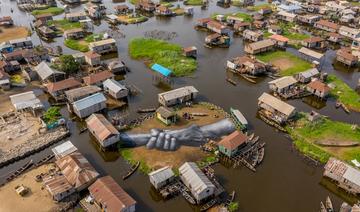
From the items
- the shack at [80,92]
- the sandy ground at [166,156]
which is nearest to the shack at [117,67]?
the shack at [80,92]

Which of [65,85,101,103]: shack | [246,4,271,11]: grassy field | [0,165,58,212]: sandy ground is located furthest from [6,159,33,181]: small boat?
[246,4,271,11]: grassy field

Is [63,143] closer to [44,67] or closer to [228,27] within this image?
[44,67]

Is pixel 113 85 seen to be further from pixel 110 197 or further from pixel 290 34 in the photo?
pixel 290 34

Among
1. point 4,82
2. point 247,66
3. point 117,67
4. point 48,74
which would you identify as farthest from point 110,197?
point 247,66

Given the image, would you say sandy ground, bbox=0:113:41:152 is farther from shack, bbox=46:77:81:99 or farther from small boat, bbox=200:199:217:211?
small boat, bbox=200:199:217:211

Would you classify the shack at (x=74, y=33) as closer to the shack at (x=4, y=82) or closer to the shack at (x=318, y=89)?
the shack at (x=4, y=82)

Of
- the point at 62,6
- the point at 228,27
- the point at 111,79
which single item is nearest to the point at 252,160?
the point at 111,79

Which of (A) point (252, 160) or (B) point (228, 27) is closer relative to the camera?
(A) point (252, 160)
